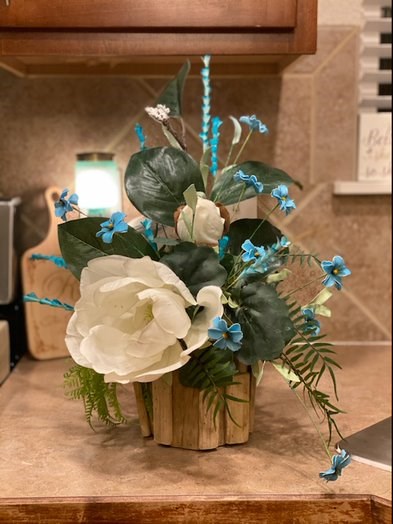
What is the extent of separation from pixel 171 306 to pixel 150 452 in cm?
24

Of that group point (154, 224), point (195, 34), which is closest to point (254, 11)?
point (195, 34)

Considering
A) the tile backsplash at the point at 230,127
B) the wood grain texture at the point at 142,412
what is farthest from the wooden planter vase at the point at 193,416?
the tile backsplash at the point at 230,127

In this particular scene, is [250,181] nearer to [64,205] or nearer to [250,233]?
[250,233]

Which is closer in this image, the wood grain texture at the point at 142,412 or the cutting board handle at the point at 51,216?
the wood grain texture at the point at 142,412

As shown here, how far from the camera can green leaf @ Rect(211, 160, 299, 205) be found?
0.92 metres

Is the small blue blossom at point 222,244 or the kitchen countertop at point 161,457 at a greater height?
the small blue blossom at point 222,244

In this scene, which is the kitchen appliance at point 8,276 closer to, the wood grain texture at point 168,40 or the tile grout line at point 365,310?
the wood grain texture at point 168,40

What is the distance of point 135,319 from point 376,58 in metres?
0.91

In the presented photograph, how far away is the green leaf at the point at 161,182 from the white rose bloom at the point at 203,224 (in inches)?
1.7

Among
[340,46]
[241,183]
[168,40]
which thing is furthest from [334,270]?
[340,46]

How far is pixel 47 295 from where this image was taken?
4.55 feet

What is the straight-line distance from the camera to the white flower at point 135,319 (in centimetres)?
81

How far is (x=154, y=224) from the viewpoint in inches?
37.1

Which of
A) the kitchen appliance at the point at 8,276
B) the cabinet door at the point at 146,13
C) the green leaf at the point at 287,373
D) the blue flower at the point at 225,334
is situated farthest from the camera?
the kitchen appliance at the point at 8,276
